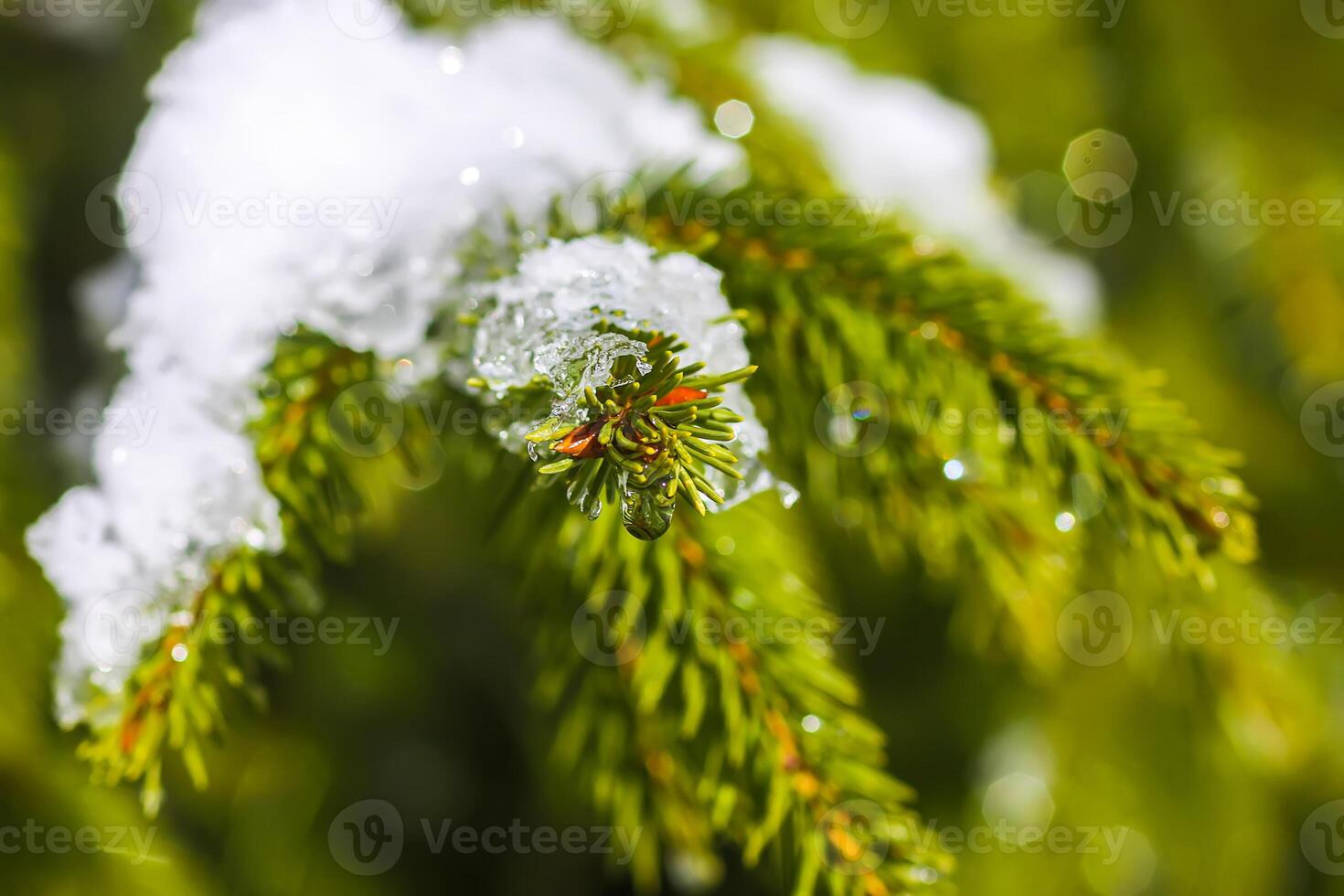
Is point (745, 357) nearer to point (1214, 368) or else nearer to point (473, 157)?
point (473, 157)

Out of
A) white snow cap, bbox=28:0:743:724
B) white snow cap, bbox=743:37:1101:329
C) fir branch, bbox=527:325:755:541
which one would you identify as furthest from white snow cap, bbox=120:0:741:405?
white snow cap, bbox=743:37:1101:329

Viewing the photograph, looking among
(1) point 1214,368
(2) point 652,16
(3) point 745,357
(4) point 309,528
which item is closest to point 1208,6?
(1) point 1214,368

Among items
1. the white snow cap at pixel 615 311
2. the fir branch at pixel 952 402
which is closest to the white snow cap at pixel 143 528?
the white snow cap at pixel 615 311

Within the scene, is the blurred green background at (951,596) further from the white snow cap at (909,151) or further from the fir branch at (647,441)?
the fir branch at (647,441)

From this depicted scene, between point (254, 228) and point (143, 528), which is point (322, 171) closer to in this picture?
point (254, 228)

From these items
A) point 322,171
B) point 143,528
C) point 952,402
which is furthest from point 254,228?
point 952,402

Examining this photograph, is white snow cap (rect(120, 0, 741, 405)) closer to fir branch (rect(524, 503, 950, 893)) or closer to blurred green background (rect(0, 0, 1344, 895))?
fir branch (rect(524, 503, 950, 893))

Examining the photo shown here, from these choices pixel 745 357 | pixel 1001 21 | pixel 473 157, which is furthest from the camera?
pixel 1001 21
